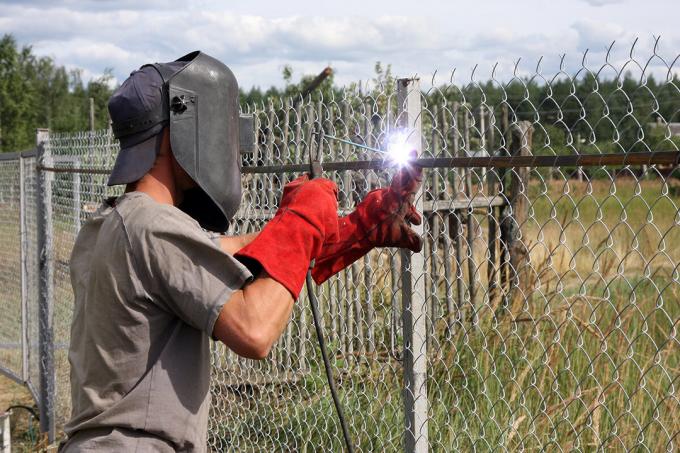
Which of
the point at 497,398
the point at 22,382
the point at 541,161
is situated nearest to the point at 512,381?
the point at 497,398

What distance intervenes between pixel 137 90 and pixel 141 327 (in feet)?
2.00

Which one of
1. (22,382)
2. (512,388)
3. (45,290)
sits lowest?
(22,382)

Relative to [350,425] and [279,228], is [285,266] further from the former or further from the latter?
[350,425]

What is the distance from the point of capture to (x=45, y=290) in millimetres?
6445

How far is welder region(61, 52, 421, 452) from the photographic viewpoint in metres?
2.05

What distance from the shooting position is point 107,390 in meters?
2.20

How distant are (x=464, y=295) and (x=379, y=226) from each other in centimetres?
301

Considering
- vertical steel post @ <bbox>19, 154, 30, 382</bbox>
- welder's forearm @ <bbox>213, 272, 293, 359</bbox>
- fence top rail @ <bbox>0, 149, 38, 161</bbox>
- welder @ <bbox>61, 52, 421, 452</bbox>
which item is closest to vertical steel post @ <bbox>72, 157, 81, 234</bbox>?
fence top rail @ <bbox>0, 149, 38, 161</bbox>

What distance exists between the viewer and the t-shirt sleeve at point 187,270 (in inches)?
79.7

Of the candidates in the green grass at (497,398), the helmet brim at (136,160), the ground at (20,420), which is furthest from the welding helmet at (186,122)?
the ground at (20,420)

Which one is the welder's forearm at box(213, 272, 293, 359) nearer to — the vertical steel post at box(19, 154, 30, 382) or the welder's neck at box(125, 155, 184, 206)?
the welder's neck at box(125, 155, 184, 206)

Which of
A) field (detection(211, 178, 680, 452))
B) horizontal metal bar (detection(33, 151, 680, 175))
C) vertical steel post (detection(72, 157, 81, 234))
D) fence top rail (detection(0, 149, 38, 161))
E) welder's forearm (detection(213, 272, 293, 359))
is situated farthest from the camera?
fence top rail (detection(0, 149, 38, 161))

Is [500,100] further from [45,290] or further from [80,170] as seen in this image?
[45,290]

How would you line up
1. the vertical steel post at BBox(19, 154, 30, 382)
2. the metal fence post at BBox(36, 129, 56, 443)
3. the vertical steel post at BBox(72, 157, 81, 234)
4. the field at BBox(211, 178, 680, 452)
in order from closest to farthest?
the field at BBox(211, 178, 680, 452), the vertical steel post at BBox(72, 157, 81, 234), the metal fence post at BBox(36, 129, 56, 443), the vertical steel post at BBox(19, 154, 30, 382)
